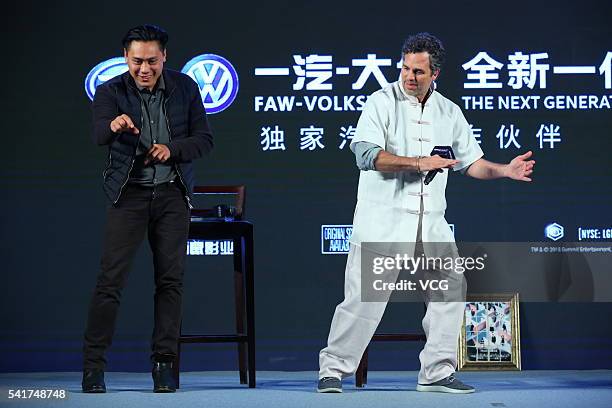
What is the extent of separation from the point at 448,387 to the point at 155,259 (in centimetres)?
134

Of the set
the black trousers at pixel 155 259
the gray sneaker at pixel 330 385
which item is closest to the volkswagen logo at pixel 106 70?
the black trousers at pixel 155 259

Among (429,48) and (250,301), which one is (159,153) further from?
(429,48)

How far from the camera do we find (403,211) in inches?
166

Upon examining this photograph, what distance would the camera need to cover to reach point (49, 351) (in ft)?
17.7

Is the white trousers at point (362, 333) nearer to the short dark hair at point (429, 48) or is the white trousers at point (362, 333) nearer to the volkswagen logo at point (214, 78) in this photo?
the short dark hair at point (429, 48)

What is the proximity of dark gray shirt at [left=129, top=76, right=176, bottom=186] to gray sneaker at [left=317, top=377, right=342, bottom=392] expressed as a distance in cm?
106

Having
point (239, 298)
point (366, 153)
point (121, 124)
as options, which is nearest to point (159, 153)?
point (121, 124)

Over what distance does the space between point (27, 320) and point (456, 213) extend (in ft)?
7.88

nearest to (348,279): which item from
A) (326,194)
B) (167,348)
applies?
(167,348)

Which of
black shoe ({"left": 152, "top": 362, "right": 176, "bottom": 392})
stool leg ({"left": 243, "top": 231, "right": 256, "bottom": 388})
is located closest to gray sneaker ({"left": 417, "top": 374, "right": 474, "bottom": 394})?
stool leg ({"left": 243, "top": 231, "right": 256, "bottom": 388})

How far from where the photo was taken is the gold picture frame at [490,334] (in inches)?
208

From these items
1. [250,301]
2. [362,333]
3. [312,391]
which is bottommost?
[312,391]

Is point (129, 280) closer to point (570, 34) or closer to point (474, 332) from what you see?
point (474, 332)

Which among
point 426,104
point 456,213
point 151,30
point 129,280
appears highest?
point 151,30
